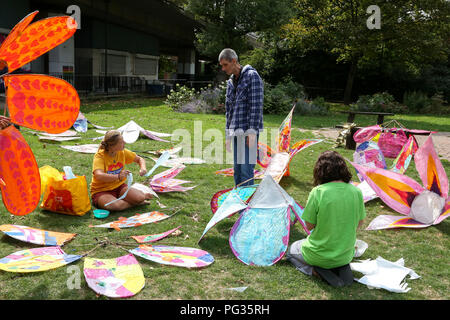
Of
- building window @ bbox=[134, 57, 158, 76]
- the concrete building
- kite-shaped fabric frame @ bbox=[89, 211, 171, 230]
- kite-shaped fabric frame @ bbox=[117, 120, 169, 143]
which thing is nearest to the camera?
kite-shaped fabric frame @ bbox=[89, 211, 171, 230]

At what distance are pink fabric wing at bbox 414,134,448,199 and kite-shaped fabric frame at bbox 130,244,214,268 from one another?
271 centimetres

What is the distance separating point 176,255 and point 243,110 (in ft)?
5.95

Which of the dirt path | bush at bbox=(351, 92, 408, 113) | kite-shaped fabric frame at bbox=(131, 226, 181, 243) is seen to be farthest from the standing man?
bush at bbox=(351, 92, 408, 113)

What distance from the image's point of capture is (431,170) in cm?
454

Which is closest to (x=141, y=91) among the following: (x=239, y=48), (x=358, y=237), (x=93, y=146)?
(x=239, y=48)

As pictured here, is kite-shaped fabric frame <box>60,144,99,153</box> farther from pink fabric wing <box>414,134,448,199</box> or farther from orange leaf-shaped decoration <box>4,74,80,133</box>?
pink fabric wing <box>414,134,448,199</box>

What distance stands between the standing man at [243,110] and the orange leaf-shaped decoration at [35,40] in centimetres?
171

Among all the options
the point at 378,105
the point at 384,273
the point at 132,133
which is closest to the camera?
the point at 384,273

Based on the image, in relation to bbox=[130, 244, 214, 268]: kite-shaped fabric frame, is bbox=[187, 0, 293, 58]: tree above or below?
above

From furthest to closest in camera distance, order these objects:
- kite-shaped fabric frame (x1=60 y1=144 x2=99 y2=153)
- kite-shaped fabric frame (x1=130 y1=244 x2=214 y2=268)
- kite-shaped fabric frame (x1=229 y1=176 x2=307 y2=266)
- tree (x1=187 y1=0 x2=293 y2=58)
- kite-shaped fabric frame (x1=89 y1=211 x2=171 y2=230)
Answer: tree (x1=187 y1=0 x2=293 y2=58) < kite-shaped fabric frame (x1=60 y1=144 x2=99 y2=153) < kite-shaped fabric frame (x1=89 y1=211 x2=171 y2=230) < kite-shaped fabric frame (x1=229 y1=176 x2=307 y2=266) < kite-shaped fabric frame (x1=130 y1=244 x2=214 y2=268)

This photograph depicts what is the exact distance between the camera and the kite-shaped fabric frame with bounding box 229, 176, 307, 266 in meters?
3.49

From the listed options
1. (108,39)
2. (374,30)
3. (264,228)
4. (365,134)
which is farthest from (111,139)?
(374,30)

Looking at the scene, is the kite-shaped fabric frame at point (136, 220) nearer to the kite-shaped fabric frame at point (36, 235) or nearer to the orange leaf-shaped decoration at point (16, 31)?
the kite-shaped fabric frame at point (36, 235)

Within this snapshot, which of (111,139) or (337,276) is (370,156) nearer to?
(337,276)
